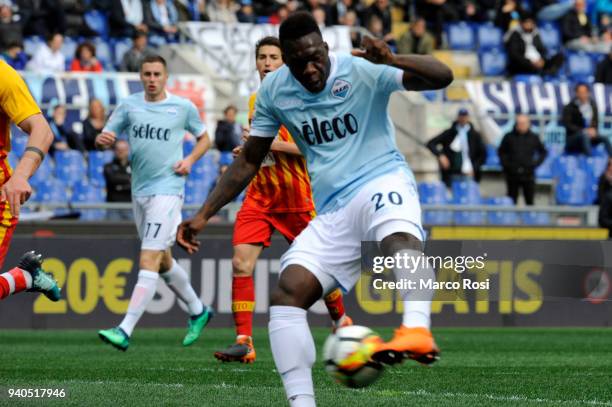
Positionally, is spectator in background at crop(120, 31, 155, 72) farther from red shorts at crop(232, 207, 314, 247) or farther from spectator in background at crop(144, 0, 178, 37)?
red shorts at crop(232, 207, 314, 247)

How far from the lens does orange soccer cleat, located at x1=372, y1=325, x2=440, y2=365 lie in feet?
19.2

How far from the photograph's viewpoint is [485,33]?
27.4 metres

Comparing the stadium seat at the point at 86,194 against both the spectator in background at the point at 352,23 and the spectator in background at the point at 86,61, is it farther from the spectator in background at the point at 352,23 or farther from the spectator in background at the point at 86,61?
the spectator in background at the point at 352,23

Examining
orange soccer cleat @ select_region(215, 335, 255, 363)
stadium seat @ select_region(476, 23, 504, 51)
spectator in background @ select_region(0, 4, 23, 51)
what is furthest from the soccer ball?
stadium seat @ select_region(476, 23, 504, 51)

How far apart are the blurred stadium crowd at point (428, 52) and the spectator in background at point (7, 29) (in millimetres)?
20

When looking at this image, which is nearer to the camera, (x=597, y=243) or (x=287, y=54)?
(x=287, y=54)

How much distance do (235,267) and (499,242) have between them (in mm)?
6502

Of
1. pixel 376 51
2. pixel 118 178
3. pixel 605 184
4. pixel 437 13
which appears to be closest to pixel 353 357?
pixel 376 51

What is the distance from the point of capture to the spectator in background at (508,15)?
27.0 meters

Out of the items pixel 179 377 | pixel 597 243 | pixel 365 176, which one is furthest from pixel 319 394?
pixel 597 243

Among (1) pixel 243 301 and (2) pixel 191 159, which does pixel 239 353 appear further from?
(2) pixel 191 159

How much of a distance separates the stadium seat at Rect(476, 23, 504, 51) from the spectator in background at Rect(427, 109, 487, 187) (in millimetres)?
6002

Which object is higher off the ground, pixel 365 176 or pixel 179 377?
pixel 365 176

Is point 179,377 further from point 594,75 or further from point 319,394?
point 594,75
